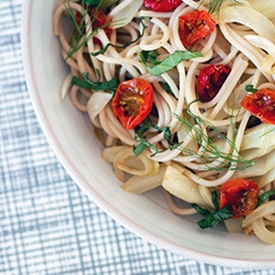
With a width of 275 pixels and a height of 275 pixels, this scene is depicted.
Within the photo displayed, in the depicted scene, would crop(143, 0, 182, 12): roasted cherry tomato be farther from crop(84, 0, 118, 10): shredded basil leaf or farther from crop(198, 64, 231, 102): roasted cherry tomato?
crop(198, 64, 231, 102): roasted cherry tomato

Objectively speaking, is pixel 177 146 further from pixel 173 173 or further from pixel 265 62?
pixel 265 62

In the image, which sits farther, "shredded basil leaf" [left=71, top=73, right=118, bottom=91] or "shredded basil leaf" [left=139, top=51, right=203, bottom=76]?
"shredded basil leaf" [left=71, top=73, right=118, bottom=91]

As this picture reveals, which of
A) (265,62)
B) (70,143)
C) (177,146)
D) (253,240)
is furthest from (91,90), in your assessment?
(253,240)

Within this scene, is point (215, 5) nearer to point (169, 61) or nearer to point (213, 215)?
point (169, 61)

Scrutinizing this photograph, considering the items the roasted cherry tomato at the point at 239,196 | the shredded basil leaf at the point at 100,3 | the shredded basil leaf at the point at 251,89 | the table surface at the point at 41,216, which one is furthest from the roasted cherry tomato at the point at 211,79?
the table surface at the point at 41,216

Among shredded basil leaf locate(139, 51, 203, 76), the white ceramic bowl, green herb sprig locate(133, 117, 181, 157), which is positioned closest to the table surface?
the white ceramic bowl

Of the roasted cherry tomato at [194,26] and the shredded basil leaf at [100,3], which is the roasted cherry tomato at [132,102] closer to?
the roasted cherry tomato at [194,26]

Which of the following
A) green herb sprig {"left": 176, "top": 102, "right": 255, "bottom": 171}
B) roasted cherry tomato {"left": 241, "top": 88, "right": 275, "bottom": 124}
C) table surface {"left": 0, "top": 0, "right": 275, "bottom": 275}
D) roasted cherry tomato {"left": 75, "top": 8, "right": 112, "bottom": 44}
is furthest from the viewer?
table surface {"left": 0, "top": 0, "right": 275, "bottom": 275}
